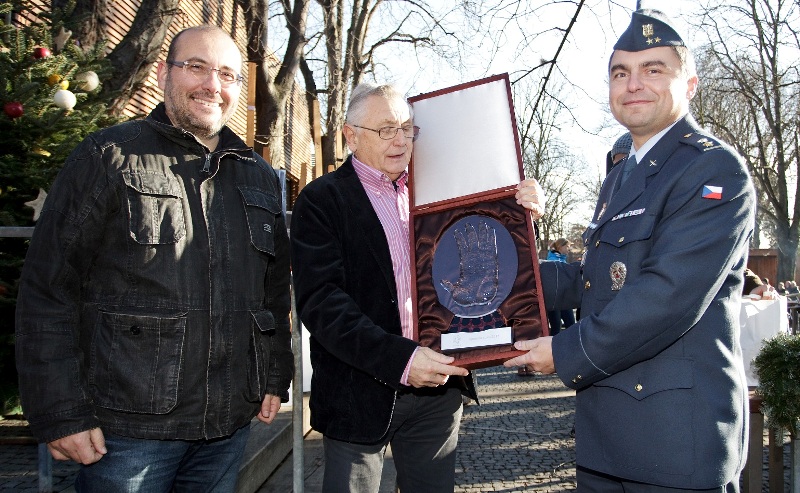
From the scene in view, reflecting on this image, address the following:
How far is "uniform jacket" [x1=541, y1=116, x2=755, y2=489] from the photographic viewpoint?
209 cm

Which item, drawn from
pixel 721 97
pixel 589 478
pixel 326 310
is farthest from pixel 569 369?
pixel 721 97

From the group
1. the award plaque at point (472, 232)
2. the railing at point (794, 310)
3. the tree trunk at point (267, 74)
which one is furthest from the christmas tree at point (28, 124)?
the railing at point (794, 310)

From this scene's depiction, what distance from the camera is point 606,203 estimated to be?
263 cm

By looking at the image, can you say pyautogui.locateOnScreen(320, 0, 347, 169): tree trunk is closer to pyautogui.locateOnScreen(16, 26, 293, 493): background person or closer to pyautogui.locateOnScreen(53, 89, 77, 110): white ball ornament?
pyautogui.locateOnScreen(53, 89, 77, 110): white ball ornament

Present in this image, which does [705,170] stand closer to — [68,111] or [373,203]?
[373,203]

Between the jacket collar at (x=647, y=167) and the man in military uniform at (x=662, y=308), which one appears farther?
the jacket collar at (x=647, y=167)

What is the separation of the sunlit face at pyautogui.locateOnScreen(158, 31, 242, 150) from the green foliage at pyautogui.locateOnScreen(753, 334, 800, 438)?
3584 mm

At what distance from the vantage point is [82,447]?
2.13 m

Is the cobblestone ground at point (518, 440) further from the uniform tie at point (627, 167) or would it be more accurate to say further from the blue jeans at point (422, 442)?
the uniform tie at point (627, 167)

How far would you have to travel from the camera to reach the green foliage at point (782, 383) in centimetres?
399

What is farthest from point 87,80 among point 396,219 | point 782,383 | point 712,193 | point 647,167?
point 782,383

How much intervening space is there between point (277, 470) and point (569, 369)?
3213 millimetres

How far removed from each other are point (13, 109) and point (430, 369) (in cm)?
406

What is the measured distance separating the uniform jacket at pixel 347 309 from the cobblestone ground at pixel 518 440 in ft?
9.72
